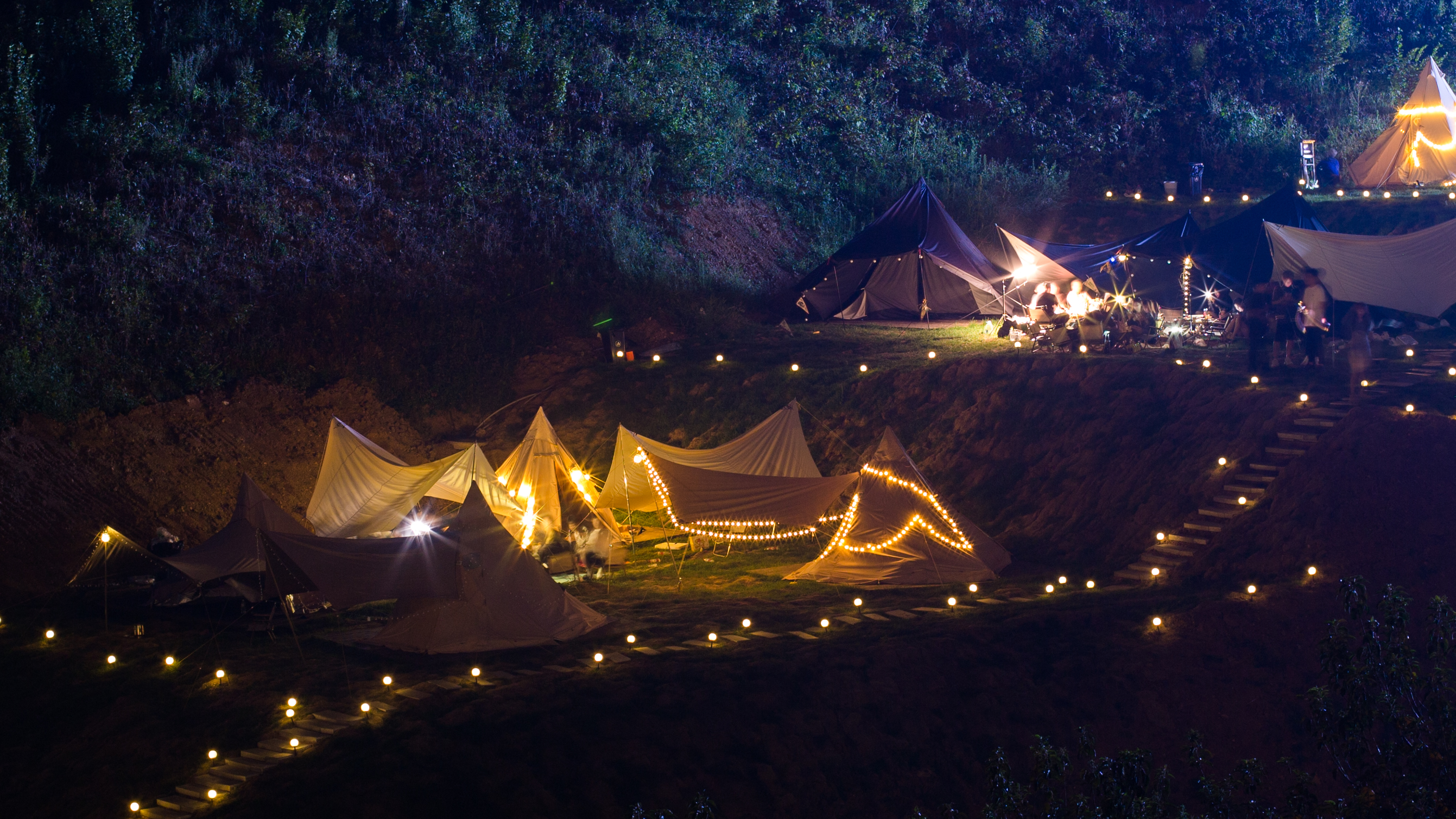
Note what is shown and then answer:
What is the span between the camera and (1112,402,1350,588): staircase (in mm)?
11648

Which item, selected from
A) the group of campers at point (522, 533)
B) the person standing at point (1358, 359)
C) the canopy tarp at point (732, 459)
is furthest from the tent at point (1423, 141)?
the group of campers at point (522, 533)

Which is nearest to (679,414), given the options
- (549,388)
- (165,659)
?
(549,388)

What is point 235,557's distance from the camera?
449 inches

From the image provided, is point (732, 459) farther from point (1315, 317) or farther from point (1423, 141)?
point (1423, 141)

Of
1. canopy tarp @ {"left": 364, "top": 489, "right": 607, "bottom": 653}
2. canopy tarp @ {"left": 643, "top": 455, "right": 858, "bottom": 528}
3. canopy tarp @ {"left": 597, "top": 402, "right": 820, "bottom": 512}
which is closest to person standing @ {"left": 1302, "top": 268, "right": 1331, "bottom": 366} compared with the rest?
canopy tarp @ {"left": 643, "top": 455, "right": 858, "bottom": 528}

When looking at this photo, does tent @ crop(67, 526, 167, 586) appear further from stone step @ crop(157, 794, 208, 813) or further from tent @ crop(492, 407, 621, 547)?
tent @ crop(492, 407, 621, 547)

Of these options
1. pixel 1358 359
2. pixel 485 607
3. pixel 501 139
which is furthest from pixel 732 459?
pixel 501 139

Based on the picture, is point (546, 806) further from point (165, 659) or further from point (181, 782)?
point (165, 659)

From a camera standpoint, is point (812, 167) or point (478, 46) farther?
point (812, 167)

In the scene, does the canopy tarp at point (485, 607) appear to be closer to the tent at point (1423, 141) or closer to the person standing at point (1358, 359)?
the person standing at point (1358, 359)

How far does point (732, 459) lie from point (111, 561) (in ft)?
23.1

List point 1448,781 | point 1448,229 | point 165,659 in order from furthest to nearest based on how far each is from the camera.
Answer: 1. point 1448,229
2. point 165,659
3. point 1448,781

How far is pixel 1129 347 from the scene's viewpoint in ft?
53.3

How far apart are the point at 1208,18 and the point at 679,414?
23.0 m
